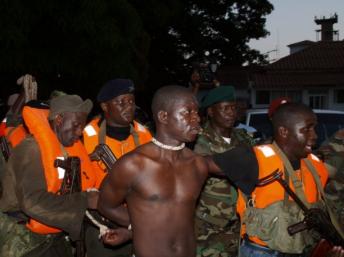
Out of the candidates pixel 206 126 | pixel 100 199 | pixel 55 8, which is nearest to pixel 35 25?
pixel 55 8

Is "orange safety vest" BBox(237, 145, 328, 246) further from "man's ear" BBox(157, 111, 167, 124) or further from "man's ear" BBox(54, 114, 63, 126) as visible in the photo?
"man's ear" BBox(54, 114, 63, 126)

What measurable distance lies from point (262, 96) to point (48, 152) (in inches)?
1287

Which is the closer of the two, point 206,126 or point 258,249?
point 258,249

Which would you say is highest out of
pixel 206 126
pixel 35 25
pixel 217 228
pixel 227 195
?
pixel 35 25

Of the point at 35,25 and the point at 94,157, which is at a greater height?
the point at 35,25

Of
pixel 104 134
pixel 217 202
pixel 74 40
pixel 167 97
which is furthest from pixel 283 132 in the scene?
pixel 74 40

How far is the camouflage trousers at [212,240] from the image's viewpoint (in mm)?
4832

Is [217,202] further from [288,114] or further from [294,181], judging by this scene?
[288,114]

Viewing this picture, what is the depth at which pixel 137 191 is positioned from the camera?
3.23 meters

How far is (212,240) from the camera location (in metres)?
4.84

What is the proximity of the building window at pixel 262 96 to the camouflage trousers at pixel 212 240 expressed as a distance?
31067 millimetres

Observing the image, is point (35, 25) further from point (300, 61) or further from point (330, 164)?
point (300, 61)

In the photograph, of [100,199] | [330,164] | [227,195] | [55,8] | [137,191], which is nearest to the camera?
[137,191]

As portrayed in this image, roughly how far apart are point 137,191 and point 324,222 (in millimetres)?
1314
